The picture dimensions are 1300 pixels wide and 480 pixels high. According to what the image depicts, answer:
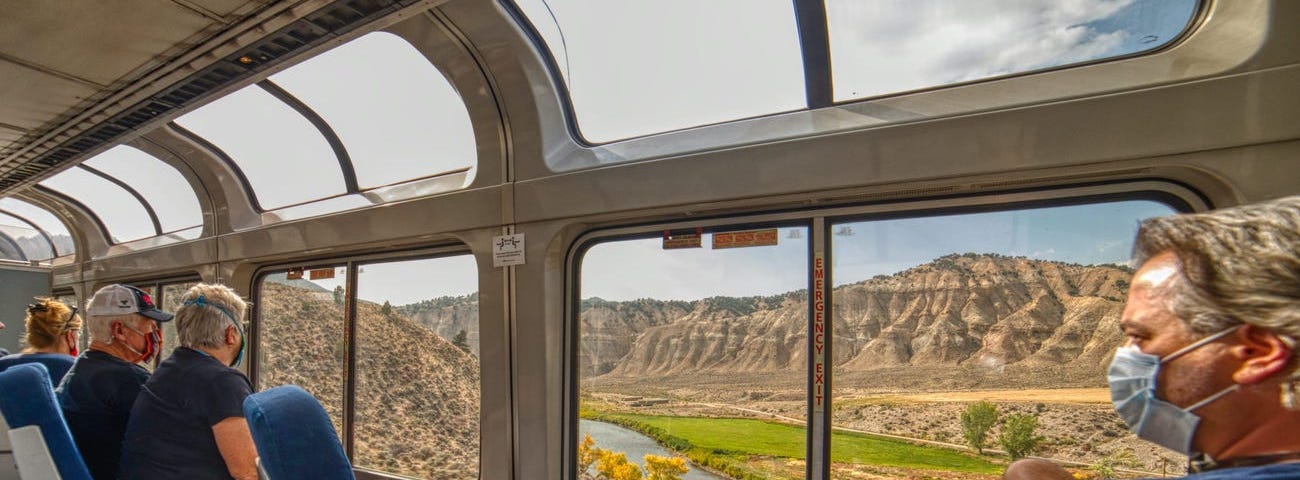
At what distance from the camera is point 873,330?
9.25 ft

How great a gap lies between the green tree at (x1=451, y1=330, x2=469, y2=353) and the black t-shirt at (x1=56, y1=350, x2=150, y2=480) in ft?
6.33

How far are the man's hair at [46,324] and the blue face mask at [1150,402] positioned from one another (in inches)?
186

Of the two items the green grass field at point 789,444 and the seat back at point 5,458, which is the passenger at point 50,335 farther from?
the green grass field at point 789,444

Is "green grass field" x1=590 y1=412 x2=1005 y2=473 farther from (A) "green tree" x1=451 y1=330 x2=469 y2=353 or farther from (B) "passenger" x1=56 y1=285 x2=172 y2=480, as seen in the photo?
(B) "passenger" x1=56 y1=285 x2=172 y2=480

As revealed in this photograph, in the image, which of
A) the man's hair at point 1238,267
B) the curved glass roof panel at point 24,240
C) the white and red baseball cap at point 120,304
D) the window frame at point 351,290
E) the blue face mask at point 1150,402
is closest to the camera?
the man's hair at point 1238,267

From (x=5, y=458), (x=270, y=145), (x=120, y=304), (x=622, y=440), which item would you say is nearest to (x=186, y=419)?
(x=120, y=304)

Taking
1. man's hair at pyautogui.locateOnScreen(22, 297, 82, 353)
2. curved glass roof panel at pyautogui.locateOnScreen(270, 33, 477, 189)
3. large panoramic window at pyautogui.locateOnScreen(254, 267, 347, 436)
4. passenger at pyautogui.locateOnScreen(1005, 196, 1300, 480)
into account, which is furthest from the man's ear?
large panoramic window at pyautogui.locateOnScreen(254, 267, 347, 436)

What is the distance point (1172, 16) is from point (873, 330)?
1.53 meters

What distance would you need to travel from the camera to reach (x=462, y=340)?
4316mm

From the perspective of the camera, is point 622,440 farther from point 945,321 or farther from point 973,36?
point 973,36

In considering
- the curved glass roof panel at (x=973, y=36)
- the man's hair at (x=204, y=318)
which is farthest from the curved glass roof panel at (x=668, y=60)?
the man's hair at (x=204, y=318)

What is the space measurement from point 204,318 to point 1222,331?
269 cm

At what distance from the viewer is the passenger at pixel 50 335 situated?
3496mm

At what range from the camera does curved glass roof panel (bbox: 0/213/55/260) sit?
9.07m
